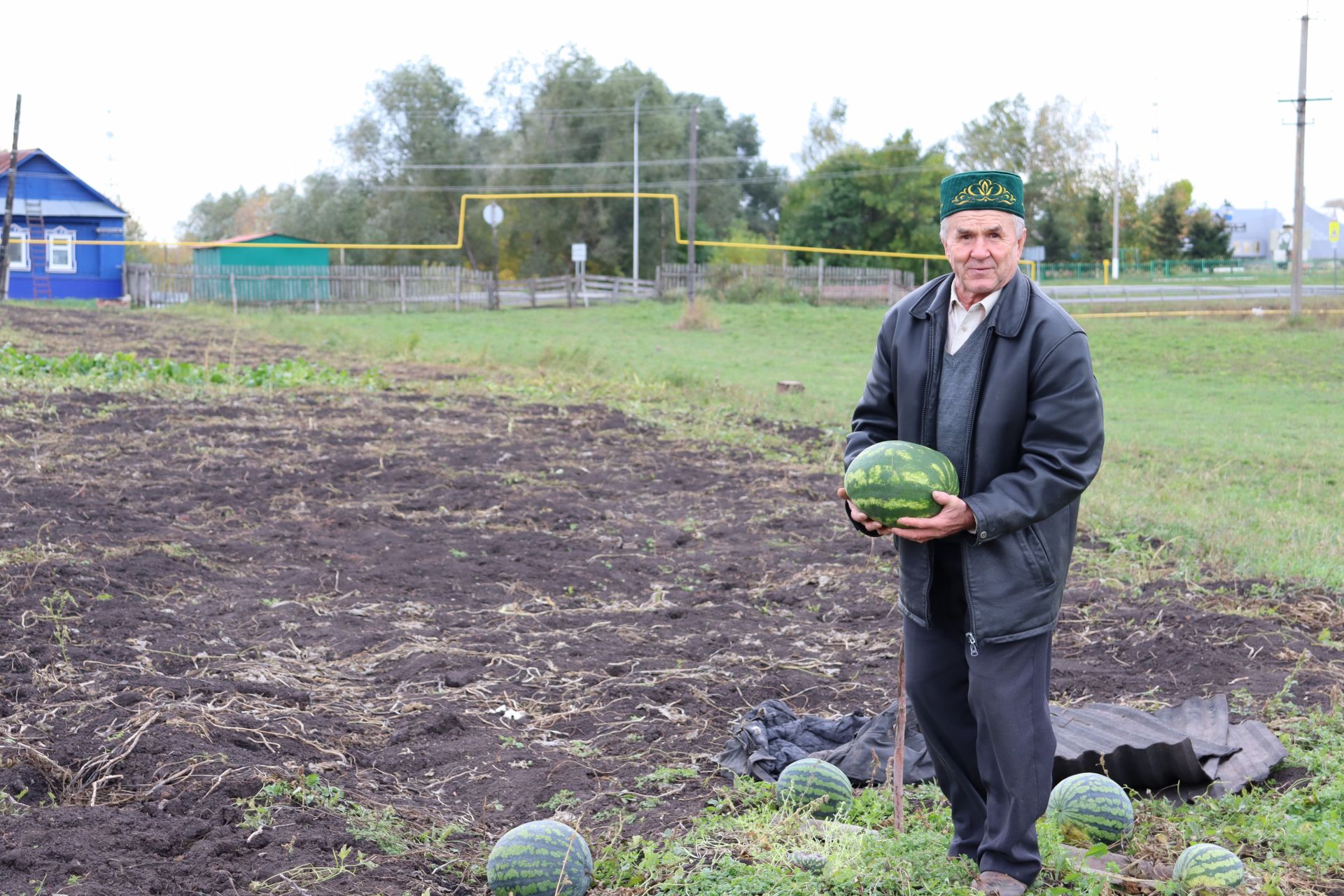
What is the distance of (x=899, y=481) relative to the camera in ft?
9.82

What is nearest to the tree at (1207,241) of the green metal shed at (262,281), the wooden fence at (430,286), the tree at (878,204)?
the tree at (878,204)

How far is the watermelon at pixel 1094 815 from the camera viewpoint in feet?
11.8

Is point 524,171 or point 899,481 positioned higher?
point 524,171

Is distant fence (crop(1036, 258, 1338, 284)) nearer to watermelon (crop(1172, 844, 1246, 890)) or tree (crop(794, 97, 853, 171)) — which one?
tree (crop(794, 97, 853, 171))

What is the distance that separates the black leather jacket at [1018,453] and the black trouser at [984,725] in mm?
68

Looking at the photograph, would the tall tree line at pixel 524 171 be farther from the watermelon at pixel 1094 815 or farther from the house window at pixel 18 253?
the watermelon at pixel 1094 815

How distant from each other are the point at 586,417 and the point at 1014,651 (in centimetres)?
988

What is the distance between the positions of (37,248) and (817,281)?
84.5 feet

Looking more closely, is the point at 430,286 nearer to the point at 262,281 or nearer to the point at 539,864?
the point at 262,281

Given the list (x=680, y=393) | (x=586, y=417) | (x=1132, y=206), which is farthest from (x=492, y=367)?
(x=1132, y=206)

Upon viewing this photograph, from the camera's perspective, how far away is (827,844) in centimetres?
337

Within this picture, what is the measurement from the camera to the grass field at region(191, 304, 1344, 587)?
→ 844 cm

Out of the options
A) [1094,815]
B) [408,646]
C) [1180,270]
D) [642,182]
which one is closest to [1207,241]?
[1180,270]

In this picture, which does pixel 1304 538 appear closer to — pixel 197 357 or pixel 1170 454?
pixel 1170 454
